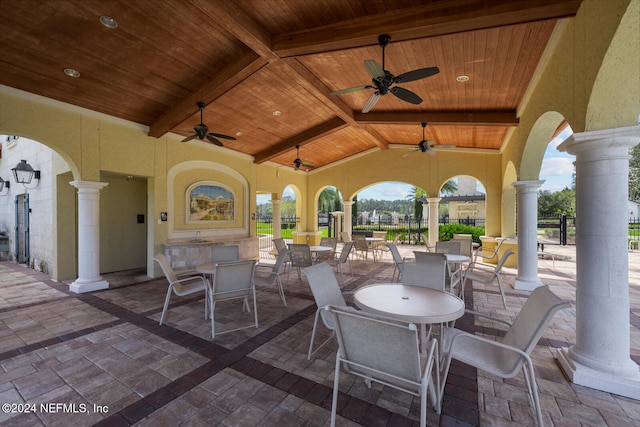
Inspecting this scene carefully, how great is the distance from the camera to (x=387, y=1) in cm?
313

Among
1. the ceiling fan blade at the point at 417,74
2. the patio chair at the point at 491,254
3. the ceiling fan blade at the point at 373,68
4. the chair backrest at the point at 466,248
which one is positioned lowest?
the patio chair at the point at 491,254

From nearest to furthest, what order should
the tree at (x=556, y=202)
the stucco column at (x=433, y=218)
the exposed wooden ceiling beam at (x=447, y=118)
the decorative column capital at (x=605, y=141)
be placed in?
1. the decorative column capital at (x=605, y=141)
2. the exposed wooden ceiling beam at (x=447, y=118)
3. the stucco column at (x=433, y=218)
4. the tree at (x=556, y=202)

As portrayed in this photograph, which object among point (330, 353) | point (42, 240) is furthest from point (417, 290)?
point (42, 240)

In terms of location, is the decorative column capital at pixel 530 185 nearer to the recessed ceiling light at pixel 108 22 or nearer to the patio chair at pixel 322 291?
the patio chair at pixel 322 291

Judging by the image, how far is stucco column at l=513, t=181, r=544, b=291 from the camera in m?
5.23

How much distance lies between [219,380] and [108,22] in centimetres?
417

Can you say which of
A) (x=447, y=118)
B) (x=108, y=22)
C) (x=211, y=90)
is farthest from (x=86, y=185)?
(x=447, y=118)

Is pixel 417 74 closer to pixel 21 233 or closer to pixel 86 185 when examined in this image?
pixel 86 185

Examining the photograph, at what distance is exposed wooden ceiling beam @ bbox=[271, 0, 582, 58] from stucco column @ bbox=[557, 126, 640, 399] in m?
1.44

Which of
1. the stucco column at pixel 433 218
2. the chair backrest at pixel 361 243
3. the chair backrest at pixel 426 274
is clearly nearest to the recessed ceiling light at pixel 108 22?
the chair backrest at pixel 426 274

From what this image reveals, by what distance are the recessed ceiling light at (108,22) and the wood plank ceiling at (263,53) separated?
0.15 feet

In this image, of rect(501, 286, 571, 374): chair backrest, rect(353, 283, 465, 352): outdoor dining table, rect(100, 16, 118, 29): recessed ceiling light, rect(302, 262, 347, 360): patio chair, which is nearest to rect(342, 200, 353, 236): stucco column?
rect(302, 262, 347, 360): patio chair

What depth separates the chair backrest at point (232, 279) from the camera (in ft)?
10.8

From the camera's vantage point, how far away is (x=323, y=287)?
2.85 meters
